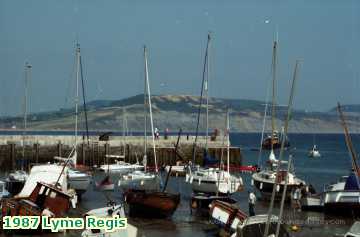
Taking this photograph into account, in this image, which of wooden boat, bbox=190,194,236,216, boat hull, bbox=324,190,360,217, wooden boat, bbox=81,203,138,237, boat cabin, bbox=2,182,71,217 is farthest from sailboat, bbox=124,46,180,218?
boat hull, bbox=324,190,360,217

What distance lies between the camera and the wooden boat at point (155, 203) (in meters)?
40.0

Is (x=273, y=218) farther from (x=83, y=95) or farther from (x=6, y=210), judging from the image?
(x=83, y=95)

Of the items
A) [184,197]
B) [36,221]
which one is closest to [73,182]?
[184,197]

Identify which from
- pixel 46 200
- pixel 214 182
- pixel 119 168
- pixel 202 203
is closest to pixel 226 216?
pixel 202 203

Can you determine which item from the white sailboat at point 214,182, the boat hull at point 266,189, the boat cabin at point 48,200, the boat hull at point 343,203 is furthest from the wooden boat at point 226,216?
the boat hull at point 266,189

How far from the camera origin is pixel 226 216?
3409 cm

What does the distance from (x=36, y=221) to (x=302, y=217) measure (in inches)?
699

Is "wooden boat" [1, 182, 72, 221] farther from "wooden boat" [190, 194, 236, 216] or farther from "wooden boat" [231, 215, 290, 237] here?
"wooden boat" [231, 215, 290, 237]

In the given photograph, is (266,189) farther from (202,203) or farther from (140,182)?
(202,203)

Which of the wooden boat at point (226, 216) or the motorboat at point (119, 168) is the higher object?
the motorboat at point (119, 168)

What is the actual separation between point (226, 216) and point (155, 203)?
690 centimetres

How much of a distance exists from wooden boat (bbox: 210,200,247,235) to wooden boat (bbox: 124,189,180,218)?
4.33 metres

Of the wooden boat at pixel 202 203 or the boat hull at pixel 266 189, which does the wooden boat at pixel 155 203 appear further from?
the boat hull at pixel 266 189

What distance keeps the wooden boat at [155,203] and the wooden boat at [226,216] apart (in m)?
4.33
